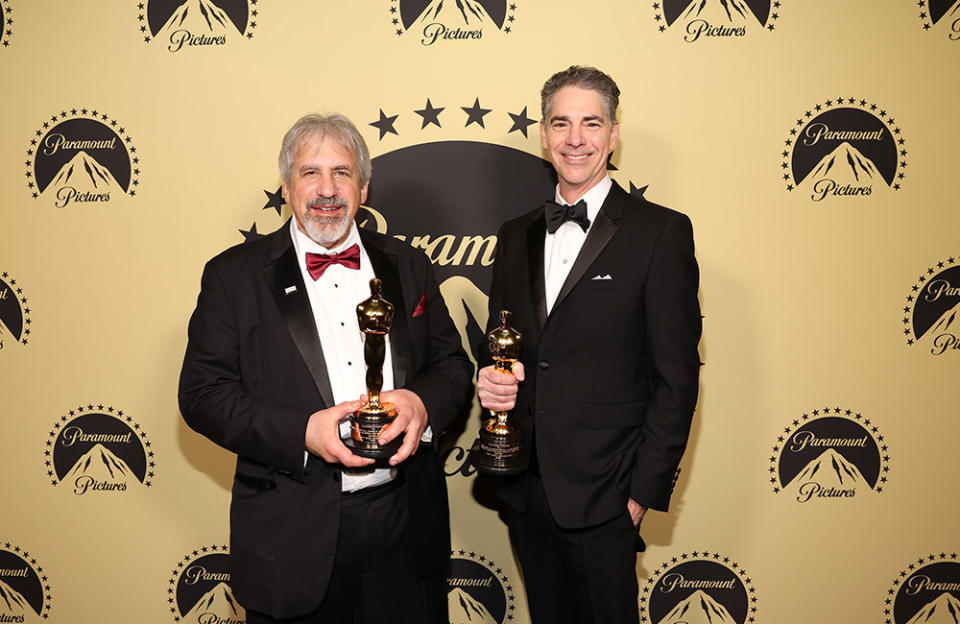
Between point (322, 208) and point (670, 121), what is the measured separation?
1.46m

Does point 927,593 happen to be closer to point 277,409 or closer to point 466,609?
point 466,609

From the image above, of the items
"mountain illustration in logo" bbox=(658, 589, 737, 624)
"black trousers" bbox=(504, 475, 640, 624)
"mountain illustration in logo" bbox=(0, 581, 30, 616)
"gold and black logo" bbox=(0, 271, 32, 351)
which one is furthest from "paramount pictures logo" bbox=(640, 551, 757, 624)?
"gold and black logo" bbox=(0, 271, 32, 351)

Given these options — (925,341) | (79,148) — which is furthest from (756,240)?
(79,148)

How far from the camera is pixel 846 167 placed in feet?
8.73

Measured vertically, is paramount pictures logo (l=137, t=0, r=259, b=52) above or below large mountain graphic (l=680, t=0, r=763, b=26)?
above

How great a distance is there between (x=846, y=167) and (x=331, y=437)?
2.25m

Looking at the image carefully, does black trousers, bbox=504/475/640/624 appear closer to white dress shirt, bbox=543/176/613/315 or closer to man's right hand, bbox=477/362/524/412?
man's right hand, bbox=477/362/524/412

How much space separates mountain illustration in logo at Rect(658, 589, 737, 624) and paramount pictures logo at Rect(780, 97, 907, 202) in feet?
5.72

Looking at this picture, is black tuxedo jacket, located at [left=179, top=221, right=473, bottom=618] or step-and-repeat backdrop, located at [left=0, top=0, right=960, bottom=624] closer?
black tuxedo jacket, located at [left=179, top=221, right=473, bottom=618]

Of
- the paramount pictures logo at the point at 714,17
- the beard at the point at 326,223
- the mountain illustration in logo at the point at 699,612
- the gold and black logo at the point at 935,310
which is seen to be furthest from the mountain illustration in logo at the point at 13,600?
the gold and black logo at the point at 935,310

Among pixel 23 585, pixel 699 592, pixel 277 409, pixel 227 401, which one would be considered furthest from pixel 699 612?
pixel 23 585

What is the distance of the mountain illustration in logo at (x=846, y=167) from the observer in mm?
2648

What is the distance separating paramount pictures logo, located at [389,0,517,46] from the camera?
2.64 metres

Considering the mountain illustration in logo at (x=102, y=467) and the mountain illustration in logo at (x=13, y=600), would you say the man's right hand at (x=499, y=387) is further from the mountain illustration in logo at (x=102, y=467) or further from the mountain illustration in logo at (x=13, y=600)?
the mountain illustration in logo at (x=13, y=600)
